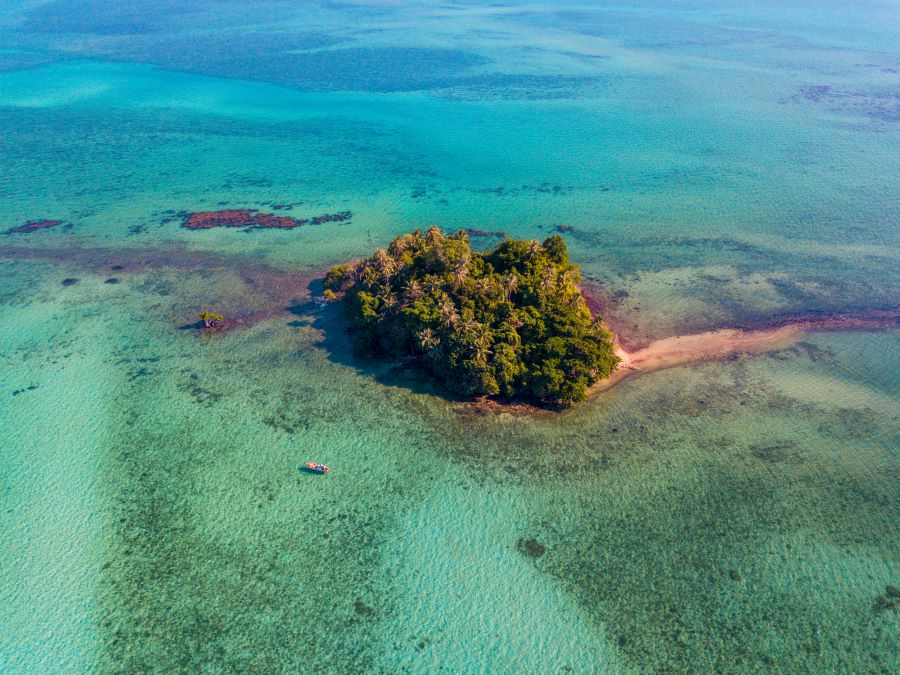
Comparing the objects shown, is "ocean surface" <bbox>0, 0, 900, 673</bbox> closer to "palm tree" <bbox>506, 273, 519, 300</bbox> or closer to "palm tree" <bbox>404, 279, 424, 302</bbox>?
"palm tree" <bbox>404, 279, 424, 302</bbox>

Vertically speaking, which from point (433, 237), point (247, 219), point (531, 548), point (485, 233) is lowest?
point (531, 548)

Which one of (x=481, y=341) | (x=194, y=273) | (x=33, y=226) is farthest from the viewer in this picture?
(x=33, y=226)

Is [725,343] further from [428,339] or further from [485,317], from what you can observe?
[428,339]

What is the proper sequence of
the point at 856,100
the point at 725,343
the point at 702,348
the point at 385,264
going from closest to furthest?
the point at 702,348 < the point at 725,343 < the point at 385,264 < the point at 856,100

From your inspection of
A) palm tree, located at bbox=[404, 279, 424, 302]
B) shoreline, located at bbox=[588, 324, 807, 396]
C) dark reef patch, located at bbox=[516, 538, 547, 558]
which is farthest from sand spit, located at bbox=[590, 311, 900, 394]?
palm tree, located at bbox=[404, 279, 424, 302]

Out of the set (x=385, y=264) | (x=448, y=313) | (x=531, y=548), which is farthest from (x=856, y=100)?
(x=531, y=548)

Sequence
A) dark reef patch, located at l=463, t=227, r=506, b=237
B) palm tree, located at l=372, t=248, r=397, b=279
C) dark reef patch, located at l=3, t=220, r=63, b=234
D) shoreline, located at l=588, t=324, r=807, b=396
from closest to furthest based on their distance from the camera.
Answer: shoreline, located at l=588, t=324, r=807, b=396 < palm tree, located at l=372, t=248, r=397, b=279 < dark reef patch, located at l=463, t=227, r=506, b=237 < dark reef patch, located at l=3, t=220, r=63, b=234

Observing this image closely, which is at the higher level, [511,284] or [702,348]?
[511,284]
